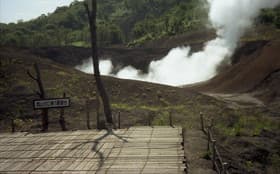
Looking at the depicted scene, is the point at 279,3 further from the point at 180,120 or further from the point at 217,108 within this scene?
the point at 180,120

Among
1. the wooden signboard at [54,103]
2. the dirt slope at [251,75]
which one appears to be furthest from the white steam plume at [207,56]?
the wooden signboard at [54,103]

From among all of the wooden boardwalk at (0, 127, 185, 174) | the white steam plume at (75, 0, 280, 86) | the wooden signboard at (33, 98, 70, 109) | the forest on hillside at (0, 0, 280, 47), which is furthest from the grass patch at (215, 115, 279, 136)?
the forest on hillside at (0, 0, 280, 47)

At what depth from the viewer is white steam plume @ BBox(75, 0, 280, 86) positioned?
4588 centimetres

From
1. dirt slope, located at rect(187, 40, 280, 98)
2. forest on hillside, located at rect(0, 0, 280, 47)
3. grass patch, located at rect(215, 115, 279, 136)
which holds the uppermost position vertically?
forest on hillside, located at rect(0, 0, 280, 47)

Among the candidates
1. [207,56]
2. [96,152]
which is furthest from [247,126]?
[207,56]

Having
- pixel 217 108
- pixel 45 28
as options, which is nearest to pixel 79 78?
pixel 217 108

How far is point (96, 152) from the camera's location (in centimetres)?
1259

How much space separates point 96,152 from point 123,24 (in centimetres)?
12897

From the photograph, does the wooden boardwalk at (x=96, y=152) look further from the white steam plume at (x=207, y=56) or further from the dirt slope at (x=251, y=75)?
the white steam plume at (x=207, y=56)

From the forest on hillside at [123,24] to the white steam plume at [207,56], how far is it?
6376 millimetres

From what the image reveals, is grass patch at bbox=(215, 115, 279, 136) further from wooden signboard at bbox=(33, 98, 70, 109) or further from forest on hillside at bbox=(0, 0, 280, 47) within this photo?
forest on hillside at bbox=(0, 0, 280, 47)

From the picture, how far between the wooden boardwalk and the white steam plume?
1180 inches

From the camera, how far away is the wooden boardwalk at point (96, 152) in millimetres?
10953

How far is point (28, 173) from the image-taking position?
1100 centimetres
